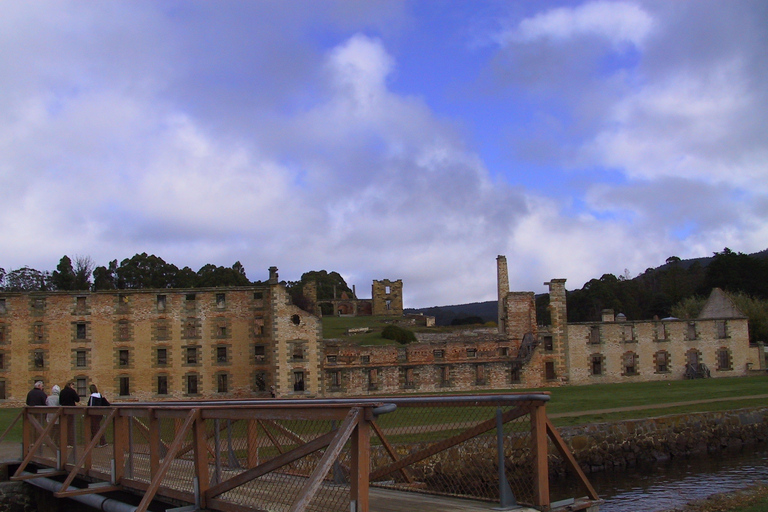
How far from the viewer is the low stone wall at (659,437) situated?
22.6 meters

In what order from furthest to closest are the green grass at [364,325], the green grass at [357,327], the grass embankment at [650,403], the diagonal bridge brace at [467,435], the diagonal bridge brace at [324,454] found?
the green grass at [364,325]
the green grass at [357,327]
the grass embankment at [650,403]
the diagonal bridge brace at [467,435]
the diagonal bridge brace at [324,454]

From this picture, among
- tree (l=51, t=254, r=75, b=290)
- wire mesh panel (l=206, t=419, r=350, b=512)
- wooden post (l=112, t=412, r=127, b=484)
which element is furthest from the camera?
tree (l=51, t=254, r=75, b=290)

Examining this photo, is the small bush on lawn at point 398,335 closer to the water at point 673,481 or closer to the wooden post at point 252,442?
the water at point 673,481

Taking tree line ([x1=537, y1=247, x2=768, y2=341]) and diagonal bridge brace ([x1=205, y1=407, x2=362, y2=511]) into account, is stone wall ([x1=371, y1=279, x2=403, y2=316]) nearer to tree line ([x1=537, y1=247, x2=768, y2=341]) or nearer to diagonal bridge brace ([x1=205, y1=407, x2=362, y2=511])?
tree line ([x1=537, y1=247, x2=768, y2=341])

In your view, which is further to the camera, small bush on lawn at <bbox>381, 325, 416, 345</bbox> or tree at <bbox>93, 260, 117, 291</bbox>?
tree at <bbox>93, 260, 117, 291</bbox>

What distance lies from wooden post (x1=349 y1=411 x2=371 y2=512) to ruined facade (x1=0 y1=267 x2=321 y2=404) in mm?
44873

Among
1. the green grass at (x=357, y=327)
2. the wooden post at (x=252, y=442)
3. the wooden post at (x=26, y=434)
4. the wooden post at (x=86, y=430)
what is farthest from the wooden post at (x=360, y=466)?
the green grass at (x=357, y=327)

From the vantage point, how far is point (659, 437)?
24203 mm

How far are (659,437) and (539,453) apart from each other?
62.7 ft

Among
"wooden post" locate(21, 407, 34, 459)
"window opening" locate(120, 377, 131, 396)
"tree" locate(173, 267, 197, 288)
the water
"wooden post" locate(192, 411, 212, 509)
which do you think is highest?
"tree" locate(173, 267, 197, 288)

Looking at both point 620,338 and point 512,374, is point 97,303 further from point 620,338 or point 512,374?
point 620,338

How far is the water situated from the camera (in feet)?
57.7

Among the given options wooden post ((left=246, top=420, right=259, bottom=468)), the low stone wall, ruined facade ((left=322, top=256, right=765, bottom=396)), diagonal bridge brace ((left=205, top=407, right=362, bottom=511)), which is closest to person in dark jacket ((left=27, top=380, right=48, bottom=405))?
wooden post ((left=246, top=420, right=259, bottom=468))

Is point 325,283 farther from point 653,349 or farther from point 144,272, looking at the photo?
point 653,349
